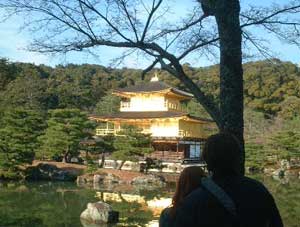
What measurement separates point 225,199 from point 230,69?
1692 millimetres

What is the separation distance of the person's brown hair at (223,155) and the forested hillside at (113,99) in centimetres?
2014

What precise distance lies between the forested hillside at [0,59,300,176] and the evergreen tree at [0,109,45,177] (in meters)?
0.06

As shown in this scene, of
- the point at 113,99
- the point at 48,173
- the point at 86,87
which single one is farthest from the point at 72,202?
the point at 86,87

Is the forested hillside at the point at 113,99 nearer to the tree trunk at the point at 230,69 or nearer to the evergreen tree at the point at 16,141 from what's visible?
the evergreen tree at the point at 16,141

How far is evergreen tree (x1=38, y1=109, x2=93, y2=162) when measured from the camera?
2334 cm

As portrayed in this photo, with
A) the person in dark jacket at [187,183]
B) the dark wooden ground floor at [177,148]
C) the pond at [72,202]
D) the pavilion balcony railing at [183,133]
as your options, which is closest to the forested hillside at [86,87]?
the pavilion balcony railing at [183,133]

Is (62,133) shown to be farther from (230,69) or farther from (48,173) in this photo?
(230,69)

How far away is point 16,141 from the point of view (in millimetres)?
20312

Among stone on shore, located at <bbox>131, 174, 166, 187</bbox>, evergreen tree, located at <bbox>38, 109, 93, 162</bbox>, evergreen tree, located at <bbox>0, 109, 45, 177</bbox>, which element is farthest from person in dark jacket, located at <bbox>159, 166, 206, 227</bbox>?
evergreen tree, located at <bbox>38, 109, 93, 162</bbox>

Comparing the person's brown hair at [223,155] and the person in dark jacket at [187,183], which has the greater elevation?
the person's brown hair at [223,155]

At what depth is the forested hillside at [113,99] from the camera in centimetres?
3016

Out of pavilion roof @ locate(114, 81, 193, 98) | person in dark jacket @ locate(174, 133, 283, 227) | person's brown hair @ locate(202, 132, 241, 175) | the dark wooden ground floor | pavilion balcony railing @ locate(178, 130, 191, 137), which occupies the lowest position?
the dark wooden ground floor

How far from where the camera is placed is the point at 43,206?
42.5 ft

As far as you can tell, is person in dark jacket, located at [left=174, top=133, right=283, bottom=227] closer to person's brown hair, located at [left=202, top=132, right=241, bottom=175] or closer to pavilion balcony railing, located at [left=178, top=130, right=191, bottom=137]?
person's brown hair, located at [left=202, top=132, right=241, bottom=175]
